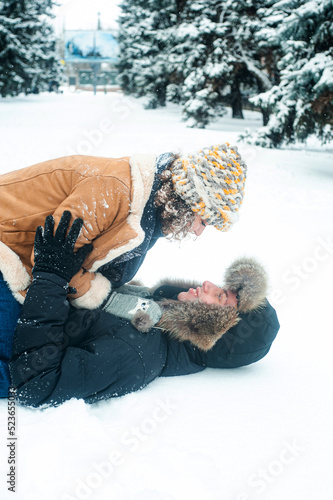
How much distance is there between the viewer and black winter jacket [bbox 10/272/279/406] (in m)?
1.91

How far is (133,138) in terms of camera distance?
35.6 ft

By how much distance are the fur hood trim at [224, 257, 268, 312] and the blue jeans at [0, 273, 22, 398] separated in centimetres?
115

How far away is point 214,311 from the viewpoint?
223cm

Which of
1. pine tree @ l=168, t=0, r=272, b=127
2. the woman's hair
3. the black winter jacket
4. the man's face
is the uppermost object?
pine tree @ l=168, t=0, r=272, b=127

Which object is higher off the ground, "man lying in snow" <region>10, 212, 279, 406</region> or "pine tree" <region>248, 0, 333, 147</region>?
"pine tree" <region>248, 0, 333, 147</region>

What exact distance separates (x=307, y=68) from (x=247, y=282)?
6397 mm

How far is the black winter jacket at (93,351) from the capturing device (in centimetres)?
191

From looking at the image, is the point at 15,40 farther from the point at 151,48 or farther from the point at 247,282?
the point at 247,282

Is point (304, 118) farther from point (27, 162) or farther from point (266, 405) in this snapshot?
point (266, 405)

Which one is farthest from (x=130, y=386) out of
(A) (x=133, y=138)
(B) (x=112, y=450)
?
(A) (x=133, y=138)

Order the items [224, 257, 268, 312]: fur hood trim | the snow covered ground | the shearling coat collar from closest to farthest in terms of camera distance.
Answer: the snow covered ground → the shearling coat collar → [224, 257, 268, 312]: fur hood trim

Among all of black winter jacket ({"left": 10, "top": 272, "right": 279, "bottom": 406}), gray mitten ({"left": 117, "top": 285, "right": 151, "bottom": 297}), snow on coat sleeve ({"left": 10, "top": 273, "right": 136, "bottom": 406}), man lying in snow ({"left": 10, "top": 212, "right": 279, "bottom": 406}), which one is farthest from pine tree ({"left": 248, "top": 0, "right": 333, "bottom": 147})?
snow on coat sleeve ({"left": 10, "top": 273, "right": 136, "bottom": 406})

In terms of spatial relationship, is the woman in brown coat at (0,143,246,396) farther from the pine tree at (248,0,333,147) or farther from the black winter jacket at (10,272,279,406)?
the pine tree at (248,0,333,147)

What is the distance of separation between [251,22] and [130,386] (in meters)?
14.5
